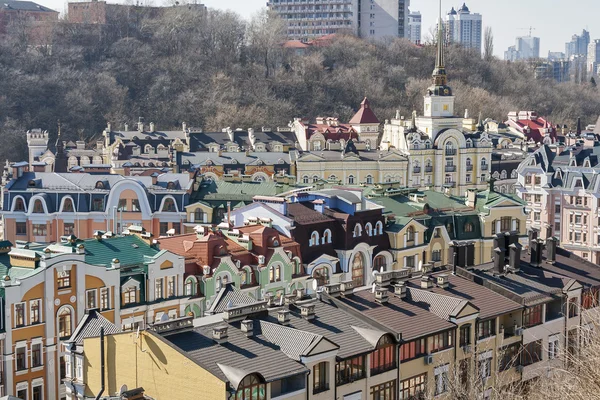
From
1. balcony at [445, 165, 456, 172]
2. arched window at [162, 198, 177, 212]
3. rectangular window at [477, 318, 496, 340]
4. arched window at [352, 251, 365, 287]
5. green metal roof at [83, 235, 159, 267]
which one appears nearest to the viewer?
rectangular window at [477, 318, 496, 340]

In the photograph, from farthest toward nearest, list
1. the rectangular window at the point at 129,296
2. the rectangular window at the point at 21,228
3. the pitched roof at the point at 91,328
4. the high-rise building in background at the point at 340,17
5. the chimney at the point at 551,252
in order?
the high-rise building in background at the point at 340,17 → the rectangular window at the point at 21,228 → the chimney at the point at 551,252 → the rectangular window at the point at 129,296 → the pitched roof at the point at 91,328

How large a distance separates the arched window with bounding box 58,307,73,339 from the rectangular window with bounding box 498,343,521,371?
1039cm

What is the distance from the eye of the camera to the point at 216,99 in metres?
93.1

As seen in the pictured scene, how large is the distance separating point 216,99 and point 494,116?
2508 centimetres

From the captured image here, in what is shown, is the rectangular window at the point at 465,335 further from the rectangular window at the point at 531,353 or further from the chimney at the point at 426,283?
the rectangular window at the point at 531,353

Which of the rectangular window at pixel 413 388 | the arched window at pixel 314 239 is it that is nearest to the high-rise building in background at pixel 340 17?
the arched window at pixel 314 239

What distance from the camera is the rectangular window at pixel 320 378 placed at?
21.9 m

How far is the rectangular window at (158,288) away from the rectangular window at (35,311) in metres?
3.44

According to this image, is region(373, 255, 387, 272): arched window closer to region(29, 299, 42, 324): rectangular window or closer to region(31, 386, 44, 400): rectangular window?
region(29, 299, 42, 324): rectangular window

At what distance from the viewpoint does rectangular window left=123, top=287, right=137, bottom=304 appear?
28.2 metres

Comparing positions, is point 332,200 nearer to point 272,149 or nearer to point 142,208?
point 142,208

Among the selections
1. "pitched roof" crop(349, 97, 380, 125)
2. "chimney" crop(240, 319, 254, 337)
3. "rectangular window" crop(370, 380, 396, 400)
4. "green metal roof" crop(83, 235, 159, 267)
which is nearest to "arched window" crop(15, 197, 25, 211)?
"green metal roof" crop(83, 235, 159, 267)

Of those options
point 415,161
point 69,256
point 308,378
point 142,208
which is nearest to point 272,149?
point 415,161

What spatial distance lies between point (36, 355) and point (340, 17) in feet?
313
